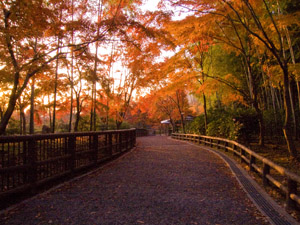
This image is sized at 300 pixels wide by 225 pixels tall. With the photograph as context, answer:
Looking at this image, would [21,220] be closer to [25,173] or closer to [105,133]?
[25,173]

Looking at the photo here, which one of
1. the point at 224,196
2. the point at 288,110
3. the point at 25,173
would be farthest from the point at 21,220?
the point at 288,110

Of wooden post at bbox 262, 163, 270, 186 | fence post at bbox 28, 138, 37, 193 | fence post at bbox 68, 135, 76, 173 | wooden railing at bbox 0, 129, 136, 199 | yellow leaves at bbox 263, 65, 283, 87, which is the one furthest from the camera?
yellow leaves at bbox 263, 65, 283, 87

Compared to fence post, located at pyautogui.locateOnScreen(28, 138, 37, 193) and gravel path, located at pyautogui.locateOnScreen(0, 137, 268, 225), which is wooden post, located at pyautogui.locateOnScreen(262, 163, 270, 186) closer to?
gravel path, located at pyautogui.locateOnScreen(0, 137, 268, 225)

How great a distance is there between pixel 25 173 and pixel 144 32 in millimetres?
5761

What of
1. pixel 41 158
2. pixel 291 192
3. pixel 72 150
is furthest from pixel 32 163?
pixel 291 192

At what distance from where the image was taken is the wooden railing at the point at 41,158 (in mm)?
3754

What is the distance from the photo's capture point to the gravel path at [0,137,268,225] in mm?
3225

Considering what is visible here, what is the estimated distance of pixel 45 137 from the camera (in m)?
4.62

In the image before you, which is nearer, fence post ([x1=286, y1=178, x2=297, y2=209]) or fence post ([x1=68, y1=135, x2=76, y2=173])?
fence post ([x1=286, y1=178, x2=297, y2=209])

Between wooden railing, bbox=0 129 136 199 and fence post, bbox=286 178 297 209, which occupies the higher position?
wooden railing, bbox=0 129 136 199

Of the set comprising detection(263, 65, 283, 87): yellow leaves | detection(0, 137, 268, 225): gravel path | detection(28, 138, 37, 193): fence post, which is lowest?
detection(0, 137, 268, 225): gravel path

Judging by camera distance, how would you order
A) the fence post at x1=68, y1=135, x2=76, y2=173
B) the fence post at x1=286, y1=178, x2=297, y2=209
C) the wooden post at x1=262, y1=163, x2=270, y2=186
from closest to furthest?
the fence post at x1=286, y1=178, x2=297, y2=209 → the wooden post at x1=262, y1=163, x2=270, y2=186 → the fence post at x1=68, y1=135, x2=76, y2=173

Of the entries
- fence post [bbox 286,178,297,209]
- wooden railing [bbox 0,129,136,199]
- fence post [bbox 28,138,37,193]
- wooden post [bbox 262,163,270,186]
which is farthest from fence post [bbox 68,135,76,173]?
fence post [bbox 286,178,297,209]

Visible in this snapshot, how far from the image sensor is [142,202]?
3920 millimetres
